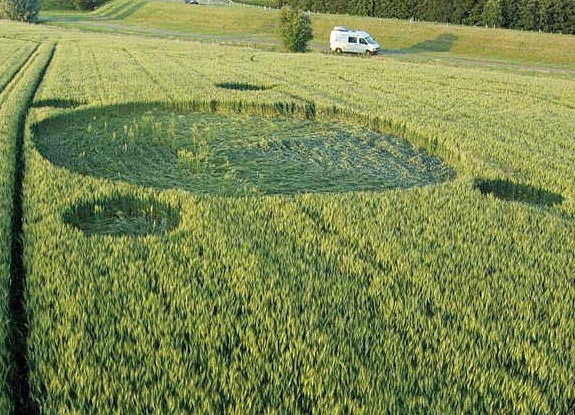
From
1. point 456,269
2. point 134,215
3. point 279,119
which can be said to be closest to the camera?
point 456,269

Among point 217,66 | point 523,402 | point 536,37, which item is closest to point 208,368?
point 523,402

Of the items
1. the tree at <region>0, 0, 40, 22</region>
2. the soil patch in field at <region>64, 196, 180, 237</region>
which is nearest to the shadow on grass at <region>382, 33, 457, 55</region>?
the tree at <region>0, 0, 40, 22</region>

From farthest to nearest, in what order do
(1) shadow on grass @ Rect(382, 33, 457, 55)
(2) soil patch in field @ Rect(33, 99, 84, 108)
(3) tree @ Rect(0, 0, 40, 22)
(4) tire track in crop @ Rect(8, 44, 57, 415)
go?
(3) tree @ Rect(0, 0, 40, 22) < (1) shadow on grass @ Rect(382, 33, 457, 55) < (2) soil patch in field @ Rect(33, 99, 84, 108) < (4) tire track in crop @ Rect(8, 44, 57, 415)

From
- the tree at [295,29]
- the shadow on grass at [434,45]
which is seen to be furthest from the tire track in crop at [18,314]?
the shadow on grass at [434,45]

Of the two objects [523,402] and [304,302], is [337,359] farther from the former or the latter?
[523,402]

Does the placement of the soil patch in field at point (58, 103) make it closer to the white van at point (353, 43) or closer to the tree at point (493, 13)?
the white van at point (353, 43)

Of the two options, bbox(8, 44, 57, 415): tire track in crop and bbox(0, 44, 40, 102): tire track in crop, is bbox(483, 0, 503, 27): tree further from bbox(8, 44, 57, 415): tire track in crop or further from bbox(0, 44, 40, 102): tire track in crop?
bbox(8, 44, 57, 415): tire track in crop

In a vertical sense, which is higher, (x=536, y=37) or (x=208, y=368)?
(x=536, y=37)

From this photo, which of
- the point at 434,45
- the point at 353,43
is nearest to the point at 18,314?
the point at 353,43
